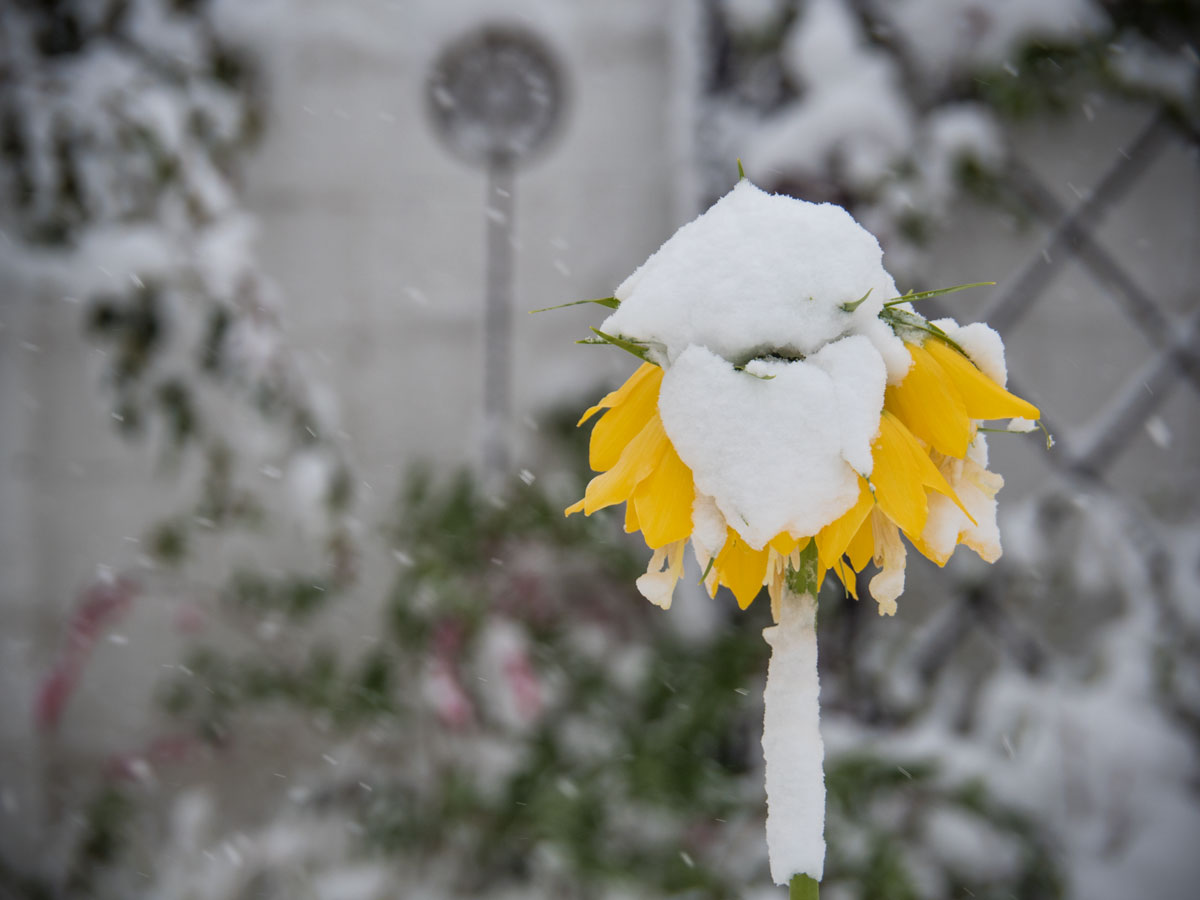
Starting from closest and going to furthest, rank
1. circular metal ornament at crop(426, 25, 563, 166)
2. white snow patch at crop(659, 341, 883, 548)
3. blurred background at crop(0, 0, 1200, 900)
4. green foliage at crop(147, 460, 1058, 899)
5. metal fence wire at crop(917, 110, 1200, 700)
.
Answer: white snow patch at crop(659, 341, 883, 548) → green foliage at crop(147, 460, 1058, 899) → blurred background at crop(0, 0, 1200, 900) → metal fence wire at crop(917, 110, 1200, 700) → circular metal ornament at crop(426, 25, 563, 166)

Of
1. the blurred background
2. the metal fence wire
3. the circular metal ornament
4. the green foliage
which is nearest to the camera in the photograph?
the green foliage

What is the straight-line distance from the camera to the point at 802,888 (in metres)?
0.23

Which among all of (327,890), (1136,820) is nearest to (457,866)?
(327,890)

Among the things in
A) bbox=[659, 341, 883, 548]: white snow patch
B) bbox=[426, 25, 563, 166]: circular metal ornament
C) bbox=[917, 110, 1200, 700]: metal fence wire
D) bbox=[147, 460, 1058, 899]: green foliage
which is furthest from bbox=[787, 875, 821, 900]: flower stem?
bbox=[426, 25, 563, 166]: circular metal ornament

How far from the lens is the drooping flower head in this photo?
0.72 feet

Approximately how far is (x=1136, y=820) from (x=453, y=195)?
1.52 meters

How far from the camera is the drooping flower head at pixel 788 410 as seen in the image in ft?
0.72

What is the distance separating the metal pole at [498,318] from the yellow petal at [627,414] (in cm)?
114

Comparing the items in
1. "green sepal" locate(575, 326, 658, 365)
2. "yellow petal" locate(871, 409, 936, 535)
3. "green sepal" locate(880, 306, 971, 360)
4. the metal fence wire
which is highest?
"green sepal" locate(880, 306, 971, 360)

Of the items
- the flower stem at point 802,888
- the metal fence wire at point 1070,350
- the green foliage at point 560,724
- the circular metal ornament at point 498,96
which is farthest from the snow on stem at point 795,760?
the circular metal ornament at point 498,96

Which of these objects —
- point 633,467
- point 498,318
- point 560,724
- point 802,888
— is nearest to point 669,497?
point 633,467

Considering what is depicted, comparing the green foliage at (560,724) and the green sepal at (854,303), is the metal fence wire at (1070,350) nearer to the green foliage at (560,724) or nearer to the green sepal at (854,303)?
the green foliage at (560,724)

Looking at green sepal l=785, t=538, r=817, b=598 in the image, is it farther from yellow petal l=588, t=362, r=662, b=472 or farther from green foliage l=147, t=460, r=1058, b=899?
green foliage l=147, t=460, r=1058, b=899

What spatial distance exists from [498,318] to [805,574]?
1275 millimetres
